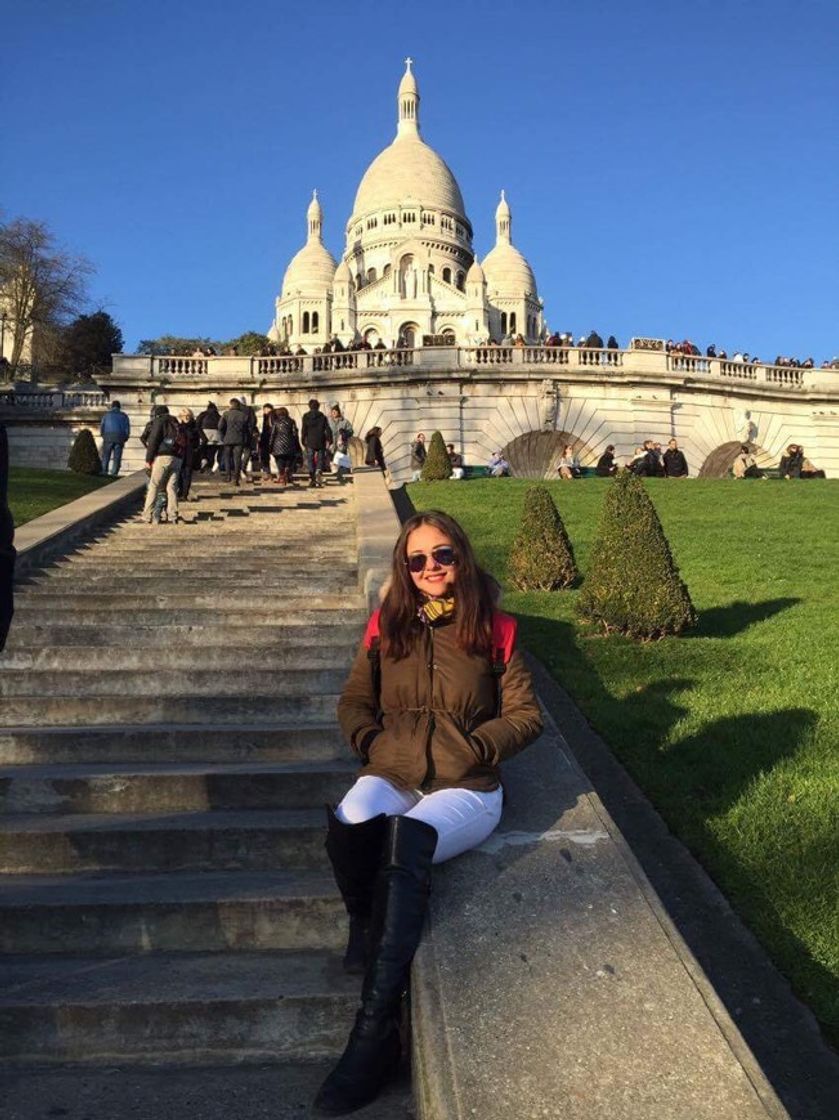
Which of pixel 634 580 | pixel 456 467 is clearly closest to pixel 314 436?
pixel 456 467

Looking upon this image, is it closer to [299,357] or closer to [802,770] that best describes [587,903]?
[802,770]

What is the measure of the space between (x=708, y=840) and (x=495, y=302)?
9039 centimetres

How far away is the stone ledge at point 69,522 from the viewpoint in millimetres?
9008

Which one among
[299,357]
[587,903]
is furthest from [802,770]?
[299,357]

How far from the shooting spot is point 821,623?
8.27 m

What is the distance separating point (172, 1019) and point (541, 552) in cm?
758

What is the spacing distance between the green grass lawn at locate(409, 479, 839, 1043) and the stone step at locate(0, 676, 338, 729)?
72.8 inches

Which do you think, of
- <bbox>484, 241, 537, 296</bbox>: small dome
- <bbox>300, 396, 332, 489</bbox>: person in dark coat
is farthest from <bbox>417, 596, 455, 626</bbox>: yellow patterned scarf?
<bbox>484, 241, 537, 296</bbox>: small dome

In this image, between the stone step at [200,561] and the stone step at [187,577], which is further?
the stone step at [200,561]

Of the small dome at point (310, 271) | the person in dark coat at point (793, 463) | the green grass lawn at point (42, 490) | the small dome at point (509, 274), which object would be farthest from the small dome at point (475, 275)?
the green grass lawn at point (42, 490)

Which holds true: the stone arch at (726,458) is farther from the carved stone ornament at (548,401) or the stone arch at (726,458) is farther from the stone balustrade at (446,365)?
the carved stone ornament at (548,401)

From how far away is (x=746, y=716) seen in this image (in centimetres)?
575

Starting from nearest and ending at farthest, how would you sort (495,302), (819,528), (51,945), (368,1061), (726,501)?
(368,1061), (51,945), (819,528), (726,501), (495,302)

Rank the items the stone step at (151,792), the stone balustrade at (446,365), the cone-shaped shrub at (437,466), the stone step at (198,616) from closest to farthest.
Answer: the stone step at (151,792) < the stone step at (198,616) < the cone-shaped shrub at (437,466) < the stone balustrade at (446,365)
